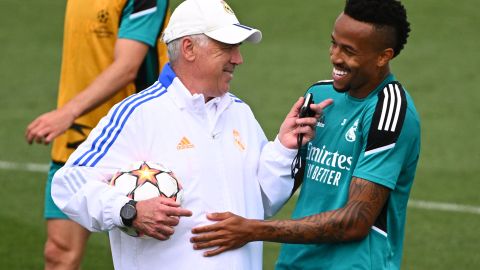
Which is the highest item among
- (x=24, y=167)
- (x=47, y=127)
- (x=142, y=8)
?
(x=142, y=8)

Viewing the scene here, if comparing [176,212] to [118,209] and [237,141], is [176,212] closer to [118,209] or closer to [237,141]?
[118,209]

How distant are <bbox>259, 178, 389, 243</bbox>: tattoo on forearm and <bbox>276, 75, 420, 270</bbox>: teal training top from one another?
0.21ft

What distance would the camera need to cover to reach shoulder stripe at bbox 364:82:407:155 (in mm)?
5707

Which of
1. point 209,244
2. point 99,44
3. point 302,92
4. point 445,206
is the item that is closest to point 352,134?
point 209,244

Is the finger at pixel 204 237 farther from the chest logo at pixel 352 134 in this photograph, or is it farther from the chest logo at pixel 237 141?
the chest logo at pixel 352 134

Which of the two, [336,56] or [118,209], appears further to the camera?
[336,56]

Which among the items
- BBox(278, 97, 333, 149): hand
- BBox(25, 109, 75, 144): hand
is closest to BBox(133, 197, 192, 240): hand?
BBox(278, 97, 333, 149): hand

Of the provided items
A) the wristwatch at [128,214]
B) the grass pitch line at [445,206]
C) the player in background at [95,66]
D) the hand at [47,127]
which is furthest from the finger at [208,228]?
the grass pitch line at [445,206]

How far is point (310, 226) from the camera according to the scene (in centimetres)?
580

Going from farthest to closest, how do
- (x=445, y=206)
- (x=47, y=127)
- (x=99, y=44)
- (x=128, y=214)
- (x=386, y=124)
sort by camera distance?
(x=445, y=206), (x=99, y=44), (x=47, y=127), (x=386, y=124), (x=128, y=214)

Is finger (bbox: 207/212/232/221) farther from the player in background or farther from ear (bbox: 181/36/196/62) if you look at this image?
the player in background

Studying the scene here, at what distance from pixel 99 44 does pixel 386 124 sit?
126 inches

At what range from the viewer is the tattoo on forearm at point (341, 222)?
573 centimetres

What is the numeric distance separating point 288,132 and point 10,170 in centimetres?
689
